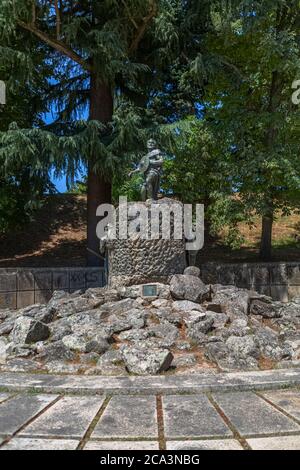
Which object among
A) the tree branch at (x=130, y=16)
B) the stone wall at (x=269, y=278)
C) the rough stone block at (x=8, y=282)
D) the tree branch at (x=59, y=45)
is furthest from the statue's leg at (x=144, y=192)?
the tree branch at (x=130, y=16)

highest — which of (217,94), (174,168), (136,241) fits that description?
(217,94)

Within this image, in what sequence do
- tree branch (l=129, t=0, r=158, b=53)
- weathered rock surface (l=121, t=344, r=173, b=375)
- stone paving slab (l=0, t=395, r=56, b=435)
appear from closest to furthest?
stone paving slab (l=0, t=395, r=56, b=435)
weathered rock surface (l=121, t=344, r=173, b=375)
tree branch (l=129, t=0, r=158, b=53)

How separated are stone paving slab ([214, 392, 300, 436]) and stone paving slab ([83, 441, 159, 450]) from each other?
650 millimetres

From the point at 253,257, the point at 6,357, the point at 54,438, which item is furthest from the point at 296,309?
the point at 253,257

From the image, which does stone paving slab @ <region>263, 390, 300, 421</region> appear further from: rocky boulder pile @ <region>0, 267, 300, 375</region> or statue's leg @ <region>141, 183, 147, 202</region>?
statue's leg @ <region>141, 183, 147, 202</region>

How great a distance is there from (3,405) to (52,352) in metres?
1.43

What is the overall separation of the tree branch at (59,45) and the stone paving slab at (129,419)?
1070 centimetres

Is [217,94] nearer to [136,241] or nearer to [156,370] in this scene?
[136,241]

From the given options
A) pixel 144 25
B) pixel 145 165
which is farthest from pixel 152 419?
pixel 144 25

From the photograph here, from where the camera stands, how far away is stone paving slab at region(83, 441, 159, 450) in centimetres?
264

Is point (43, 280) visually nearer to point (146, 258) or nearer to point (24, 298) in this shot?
point (24, 298)

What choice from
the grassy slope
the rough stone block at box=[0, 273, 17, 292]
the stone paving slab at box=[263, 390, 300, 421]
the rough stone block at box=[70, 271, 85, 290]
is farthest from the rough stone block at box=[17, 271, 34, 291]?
the stone paving slab at box=[263, 390, 300, 421]
